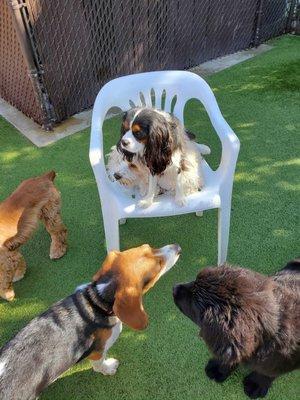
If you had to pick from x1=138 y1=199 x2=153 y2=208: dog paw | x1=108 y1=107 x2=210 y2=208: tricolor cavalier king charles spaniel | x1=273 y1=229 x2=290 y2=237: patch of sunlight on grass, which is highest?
x1=108 y1=107 x2=210 y2=208: tricolor cavalier king charles spaniel

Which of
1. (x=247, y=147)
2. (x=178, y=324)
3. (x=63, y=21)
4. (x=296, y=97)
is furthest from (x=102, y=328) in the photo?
(x=296, y=97)

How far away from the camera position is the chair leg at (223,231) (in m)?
2.80

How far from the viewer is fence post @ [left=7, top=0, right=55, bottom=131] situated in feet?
12.9

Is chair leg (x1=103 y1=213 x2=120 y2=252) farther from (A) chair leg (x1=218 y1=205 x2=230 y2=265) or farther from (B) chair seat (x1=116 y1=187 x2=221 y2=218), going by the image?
(A) chair leg (x1=218 y1=205 x2=230 y2=265)

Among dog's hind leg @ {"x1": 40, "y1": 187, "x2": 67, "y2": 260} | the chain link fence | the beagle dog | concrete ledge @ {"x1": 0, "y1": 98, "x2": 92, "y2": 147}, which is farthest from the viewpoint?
concrete ledge @ {"x1": 0, "y1": 98, "x2": 92, "y2": 147}

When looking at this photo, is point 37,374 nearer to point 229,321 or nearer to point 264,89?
point 229,321

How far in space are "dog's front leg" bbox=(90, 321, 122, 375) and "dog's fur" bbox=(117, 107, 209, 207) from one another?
0.90 m

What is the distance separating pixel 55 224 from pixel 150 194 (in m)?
0.90

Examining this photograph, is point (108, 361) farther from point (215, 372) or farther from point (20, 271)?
point (20, 271)

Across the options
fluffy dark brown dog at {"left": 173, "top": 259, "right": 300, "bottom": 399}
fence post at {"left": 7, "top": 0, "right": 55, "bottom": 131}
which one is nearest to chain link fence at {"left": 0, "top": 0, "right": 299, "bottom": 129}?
fence post at {"left": 7, "top": 0, "right": 55, "bottom": 131}

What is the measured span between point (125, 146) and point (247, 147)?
2236 millimetres

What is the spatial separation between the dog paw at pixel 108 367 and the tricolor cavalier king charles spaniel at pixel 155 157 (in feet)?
3.57

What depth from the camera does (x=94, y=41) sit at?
4.78 meters

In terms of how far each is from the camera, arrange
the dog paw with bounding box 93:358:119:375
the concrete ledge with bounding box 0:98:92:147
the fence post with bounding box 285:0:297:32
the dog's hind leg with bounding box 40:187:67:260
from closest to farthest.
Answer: the dog paw with bounding box 93:358:119:375 < the dog's hind leg with bounding box 40:187:67:260 < the concrete ledge with bounding box 0:98:92:147 < the fence post with bounding box 285:0:297:32
